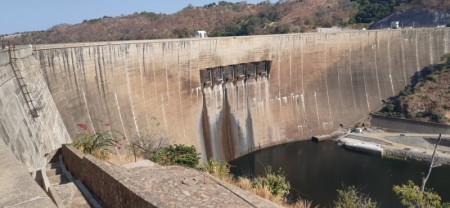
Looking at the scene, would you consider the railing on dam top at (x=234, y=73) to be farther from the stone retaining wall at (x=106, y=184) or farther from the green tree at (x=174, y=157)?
the stone retaining wall at (x=106, y=184)

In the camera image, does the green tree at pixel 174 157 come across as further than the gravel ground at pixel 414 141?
No

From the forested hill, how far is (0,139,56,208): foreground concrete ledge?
145 feet

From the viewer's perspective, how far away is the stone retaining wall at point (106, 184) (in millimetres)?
5340

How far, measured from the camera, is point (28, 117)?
1087 cm

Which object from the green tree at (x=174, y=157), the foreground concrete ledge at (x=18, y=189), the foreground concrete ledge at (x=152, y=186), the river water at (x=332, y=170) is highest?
the foreground concrete ledge at (x=18, y=189)

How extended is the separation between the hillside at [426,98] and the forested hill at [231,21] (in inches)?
583

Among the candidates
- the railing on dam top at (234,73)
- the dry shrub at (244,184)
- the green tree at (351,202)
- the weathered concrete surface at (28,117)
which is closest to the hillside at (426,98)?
the railing on dam top at (234,73)

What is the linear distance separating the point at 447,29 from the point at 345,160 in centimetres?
1495

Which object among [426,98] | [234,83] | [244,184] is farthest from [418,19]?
[244,184]

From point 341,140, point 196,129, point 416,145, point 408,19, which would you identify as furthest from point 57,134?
point 408,19

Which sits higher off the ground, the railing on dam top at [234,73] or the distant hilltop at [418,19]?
the distant hilltop at [418,19]

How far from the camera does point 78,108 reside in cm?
1581

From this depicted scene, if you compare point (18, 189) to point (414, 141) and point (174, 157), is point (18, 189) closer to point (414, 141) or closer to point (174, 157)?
point (174, 157)

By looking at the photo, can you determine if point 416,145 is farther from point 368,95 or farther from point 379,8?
point 379,8
